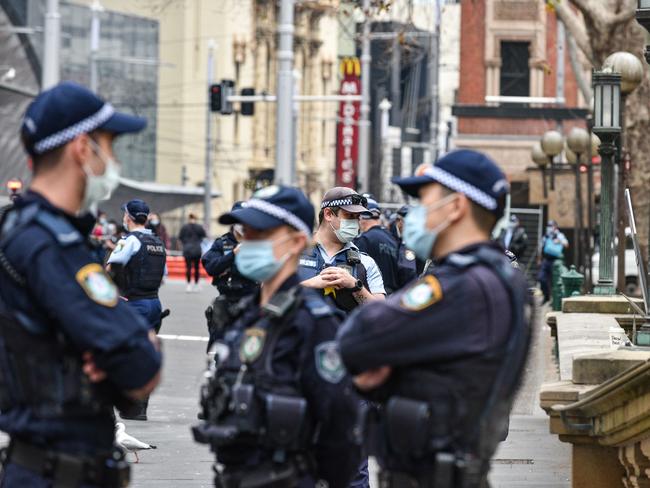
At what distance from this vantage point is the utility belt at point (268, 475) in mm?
6293

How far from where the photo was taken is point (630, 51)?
27.7 m

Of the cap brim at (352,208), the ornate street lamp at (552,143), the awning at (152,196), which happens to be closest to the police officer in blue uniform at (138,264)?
the cap brim at (352,208)

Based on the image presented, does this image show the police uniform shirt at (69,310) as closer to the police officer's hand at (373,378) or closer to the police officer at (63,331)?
the police officer at (63,331)

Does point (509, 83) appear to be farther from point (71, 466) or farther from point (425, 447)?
point (71, 466)

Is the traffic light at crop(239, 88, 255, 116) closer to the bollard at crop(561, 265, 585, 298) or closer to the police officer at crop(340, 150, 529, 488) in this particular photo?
the bollard at crop(561, 265, 585, 298)

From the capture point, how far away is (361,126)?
174ft

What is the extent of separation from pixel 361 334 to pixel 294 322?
652 mm

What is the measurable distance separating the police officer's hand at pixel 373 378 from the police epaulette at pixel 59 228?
999 millimetres

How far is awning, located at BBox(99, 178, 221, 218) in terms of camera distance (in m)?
67.4

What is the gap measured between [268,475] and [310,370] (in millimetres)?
390

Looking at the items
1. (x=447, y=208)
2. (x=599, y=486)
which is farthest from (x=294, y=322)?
(x=599, y=486)

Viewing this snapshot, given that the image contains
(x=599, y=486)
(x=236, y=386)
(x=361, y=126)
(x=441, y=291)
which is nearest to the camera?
(x=441, y=291)

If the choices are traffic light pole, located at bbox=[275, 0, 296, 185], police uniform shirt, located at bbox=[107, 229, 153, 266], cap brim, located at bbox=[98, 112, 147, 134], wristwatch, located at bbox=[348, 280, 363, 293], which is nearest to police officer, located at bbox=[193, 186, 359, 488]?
cap brim, located at bbox=[98, 112, 147, 134]

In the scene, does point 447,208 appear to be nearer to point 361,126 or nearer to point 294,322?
point 294,322
